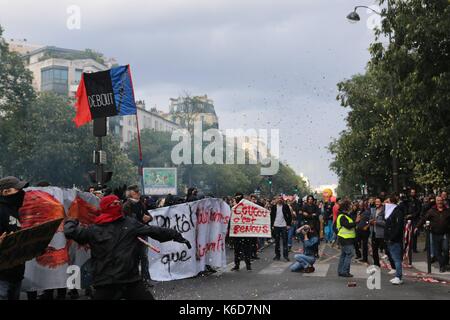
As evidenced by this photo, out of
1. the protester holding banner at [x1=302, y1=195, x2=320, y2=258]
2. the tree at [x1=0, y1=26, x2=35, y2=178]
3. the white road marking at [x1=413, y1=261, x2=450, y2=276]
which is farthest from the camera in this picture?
the tree at [x1=0, y1=26, x2=35, y2=178]

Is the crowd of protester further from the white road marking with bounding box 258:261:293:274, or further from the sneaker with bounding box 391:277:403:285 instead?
the white road marking with bounding box 258:261:293:274

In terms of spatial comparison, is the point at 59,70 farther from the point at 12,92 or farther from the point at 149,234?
the point at 149,234

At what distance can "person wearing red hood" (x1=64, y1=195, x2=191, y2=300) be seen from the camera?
5.70m

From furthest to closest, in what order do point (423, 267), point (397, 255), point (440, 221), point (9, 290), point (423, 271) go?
point (423, 267) → point (423, 271) → point (440, 221) → point (397, 255) → point (9, 290)

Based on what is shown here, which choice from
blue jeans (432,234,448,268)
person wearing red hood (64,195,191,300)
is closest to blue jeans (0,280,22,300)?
person wearing red hood (64,195,191,300)

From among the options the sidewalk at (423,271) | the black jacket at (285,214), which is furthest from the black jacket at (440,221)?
the black jacket at (285,214)

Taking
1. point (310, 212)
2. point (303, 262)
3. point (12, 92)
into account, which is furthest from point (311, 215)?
point (12, 92)

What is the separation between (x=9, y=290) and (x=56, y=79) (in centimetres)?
10745

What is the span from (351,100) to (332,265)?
975 inches

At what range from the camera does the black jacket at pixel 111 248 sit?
224 inches

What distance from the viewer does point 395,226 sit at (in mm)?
12289

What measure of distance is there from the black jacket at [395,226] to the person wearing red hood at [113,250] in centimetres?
755
